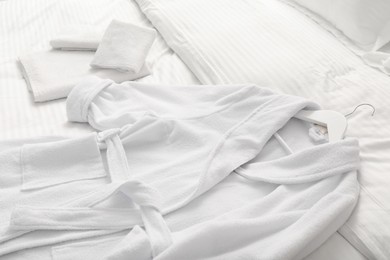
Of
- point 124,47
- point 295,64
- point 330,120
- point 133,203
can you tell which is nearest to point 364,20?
point 295,64

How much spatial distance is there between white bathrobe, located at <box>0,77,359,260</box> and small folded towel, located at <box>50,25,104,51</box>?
0.32 metres

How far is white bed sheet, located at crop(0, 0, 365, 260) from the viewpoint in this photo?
114 centimetres

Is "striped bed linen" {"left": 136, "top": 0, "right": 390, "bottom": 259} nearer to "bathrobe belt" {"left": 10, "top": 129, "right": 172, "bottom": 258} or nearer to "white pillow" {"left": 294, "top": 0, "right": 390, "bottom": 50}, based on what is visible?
"white pillow" {"left": 294, "top": 0, "right": 390, "bottom": 50}

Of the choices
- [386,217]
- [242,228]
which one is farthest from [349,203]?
[242,228]

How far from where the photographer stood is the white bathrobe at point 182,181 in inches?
32.3

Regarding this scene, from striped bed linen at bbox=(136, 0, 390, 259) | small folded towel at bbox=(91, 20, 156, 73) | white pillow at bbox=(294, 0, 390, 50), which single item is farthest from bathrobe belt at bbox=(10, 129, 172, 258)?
white pillow at bbox=(294, 0, 390, 50)

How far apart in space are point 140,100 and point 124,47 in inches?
11.4

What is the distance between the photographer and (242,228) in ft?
2.71

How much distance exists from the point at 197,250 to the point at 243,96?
19.1 inches

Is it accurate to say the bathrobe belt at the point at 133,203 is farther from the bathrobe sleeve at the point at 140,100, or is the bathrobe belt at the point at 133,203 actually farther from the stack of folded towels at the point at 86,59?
the stack of folded towels at the point at 86,59

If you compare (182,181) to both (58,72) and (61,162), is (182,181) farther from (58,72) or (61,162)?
(58,72)

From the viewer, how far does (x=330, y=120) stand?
109 cm

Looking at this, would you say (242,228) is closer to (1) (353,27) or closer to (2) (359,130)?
(2) (359,130)

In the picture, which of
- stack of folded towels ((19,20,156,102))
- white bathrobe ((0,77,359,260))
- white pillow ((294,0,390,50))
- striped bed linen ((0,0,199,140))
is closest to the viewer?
white bathrobe ((0,77,359,260))
